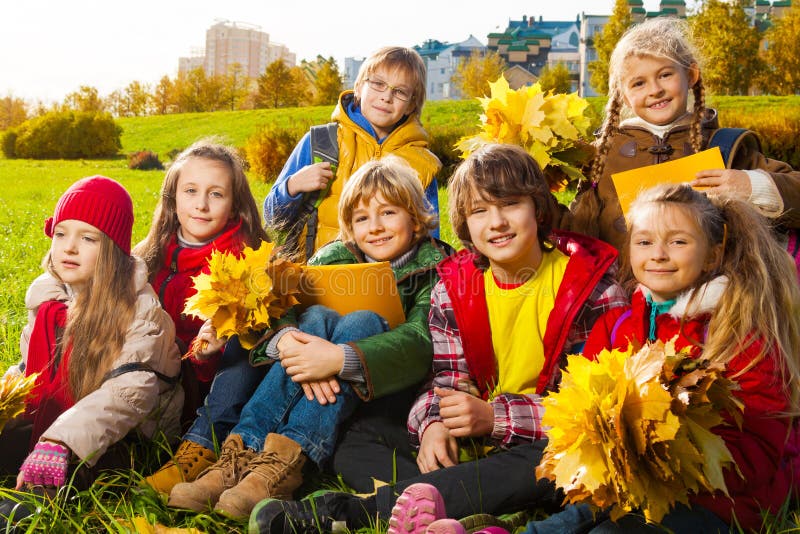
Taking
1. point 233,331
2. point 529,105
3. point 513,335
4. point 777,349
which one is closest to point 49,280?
point 233,331

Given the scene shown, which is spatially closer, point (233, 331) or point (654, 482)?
point (654, 482)

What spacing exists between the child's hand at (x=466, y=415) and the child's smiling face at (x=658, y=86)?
1.63 meters

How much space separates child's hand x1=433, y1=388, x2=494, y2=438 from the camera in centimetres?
287

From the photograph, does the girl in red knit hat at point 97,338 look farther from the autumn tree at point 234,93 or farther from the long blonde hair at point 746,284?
the autumn tree at point 234,93

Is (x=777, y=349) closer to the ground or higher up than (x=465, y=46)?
closer to the ground

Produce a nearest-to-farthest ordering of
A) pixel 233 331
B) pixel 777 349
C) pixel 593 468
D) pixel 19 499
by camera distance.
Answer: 1. pixel 593 468
2. pixel 777 349
3. pixel 19 499
4. pixel 233 331

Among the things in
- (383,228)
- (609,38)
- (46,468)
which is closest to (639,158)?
(383,228)

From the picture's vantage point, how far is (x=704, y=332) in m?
2.61

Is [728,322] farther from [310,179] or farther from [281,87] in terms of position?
[281,87]

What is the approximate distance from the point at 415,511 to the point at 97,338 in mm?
1471

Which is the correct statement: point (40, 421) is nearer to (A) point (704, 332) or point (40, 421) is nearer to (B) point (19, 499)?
(B) point (19, 499)

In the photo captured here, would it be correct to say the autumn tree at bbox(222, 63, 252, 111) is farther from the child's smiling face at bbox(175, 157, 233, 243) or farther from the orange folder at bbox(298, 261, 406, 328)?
the orange folder at bbox(298, 261, 406, 328)

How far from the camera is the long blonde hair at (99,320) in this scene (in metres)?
3.03

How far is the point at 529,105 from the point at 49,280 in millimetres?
2163
